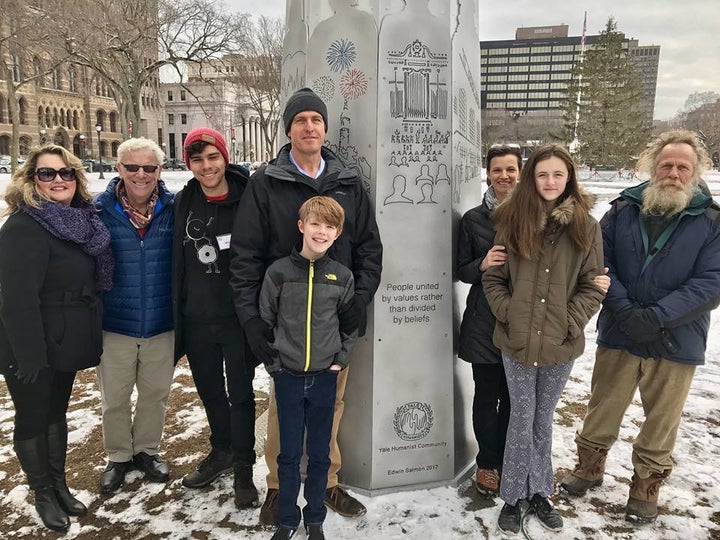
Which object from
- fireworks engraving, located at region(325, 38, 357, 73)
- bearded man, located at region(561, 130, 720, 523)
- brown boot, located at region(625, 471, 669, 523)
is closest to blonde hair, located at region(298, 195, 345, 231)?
fireworks engraving, located at region(325, 38, 357, 73)

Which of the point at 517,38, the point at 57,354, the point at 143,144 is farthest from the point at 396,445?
the point at 517,38

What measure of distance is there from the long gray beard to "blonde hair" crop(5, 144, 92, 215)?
3.31 metres

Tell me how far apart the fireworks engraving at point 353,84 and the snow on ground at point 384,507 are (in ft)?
6.28

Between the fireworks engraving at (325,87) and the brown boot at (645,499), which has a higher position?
the fireworks engraving at (325,87)

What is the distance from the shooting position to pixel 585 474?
3660mm

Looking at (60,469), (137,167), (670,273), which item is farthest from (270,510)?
(670,273)

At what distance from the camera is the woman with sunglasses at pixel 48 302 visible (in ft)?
9.70

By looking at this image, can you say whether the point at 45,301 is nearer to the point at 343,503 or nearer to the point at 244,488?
the point at 244,488

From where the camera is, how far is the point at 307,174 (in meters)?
3.04

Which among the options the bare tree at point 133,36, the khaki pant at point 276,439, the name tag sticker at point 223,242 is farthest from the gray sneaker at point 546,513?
the bare tree at point 133,36

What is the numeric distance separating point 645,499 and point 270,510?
228 centimetres

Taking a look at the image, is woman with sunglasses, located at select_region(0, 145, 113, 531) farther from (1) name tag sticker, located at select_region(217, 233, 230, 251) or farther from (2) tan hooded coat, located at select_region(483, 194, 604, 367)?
(2) tan hooded coat, located at select_region(483, 194, 604, 367)

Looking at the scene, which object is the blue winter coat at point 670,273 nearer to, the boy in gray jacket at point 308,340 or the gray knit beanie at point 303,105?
the boy in gray jacket at point 308,340

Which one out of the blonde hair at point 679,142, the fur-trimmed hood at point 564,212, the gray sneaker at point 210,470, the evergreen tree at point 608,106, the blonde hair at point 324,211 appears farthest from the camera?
the evergreen tree at point 608,106
